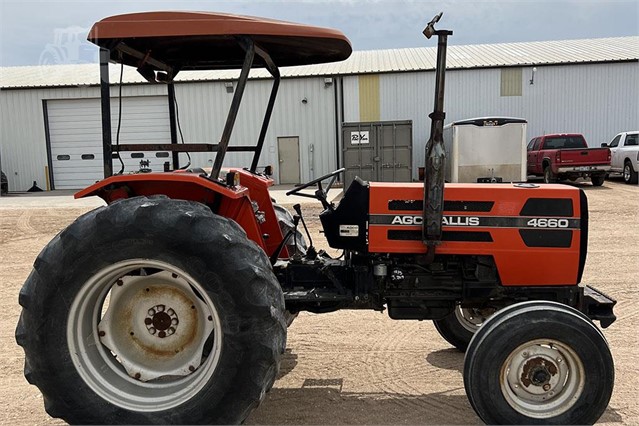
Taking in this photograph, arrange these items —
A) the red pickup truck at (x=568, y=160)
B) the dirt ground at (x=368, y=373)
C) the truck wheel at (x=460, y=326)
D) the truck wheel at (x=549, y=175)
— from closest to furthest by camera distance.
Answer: the dirt ground at (x=368, y=373)
the truck wheel at (x=460, y=326)
the red pickup truck at (x=568, y=160)
the truck wheel at (x=549, y=175)

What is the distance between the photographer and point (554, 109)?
2097 cm

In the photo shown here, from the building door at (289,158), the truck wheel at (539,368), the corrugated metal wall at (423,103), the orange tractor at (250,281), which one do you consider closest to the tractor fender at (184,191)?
the orange tractor at (250,281)

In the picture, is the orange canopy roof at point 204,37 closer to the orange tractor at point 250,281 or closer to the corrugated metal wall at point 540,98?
the orange tractor at point 250,281

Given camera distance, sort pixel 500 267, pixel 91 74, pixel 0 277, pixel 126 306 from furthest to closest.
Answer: pixel 91 74 < pixel 0 277 < pixel 500 267 < pixel 126 306

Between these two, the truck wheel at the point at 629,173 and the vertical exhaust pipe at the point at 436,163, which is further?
the truck wheel at the point at 629,173

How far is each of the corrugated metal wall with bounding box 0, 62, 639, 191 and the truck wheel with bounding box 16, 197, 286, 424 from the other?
17.8 m

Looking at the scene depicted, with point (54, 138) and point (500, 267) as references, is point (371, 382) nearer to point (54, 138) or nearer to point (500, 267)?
point (500, 267)

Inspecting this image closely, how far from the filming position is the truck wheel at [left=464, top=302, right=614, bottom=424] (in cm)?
295

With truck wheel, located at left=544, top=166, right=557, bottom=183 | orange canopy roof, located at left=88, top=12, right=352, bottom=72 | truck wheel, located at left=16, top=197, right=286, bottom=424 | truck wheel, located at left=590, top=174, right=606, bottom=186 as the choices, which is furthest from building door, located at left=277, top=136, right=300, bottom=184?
truck wheel, located at left=16, top=197, right=286, bottom=424

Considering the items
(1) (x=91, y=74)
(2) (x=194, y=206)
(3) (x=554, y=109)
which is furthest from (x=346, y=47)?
(1) (x=91, y=74)

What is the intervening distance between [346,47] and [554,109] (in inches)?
777

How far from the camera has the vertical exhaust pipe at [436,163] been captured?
3.00m

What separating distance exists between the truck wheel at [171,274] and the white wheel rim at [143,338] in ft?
0.04

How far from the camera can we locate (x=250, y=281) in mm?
2799
